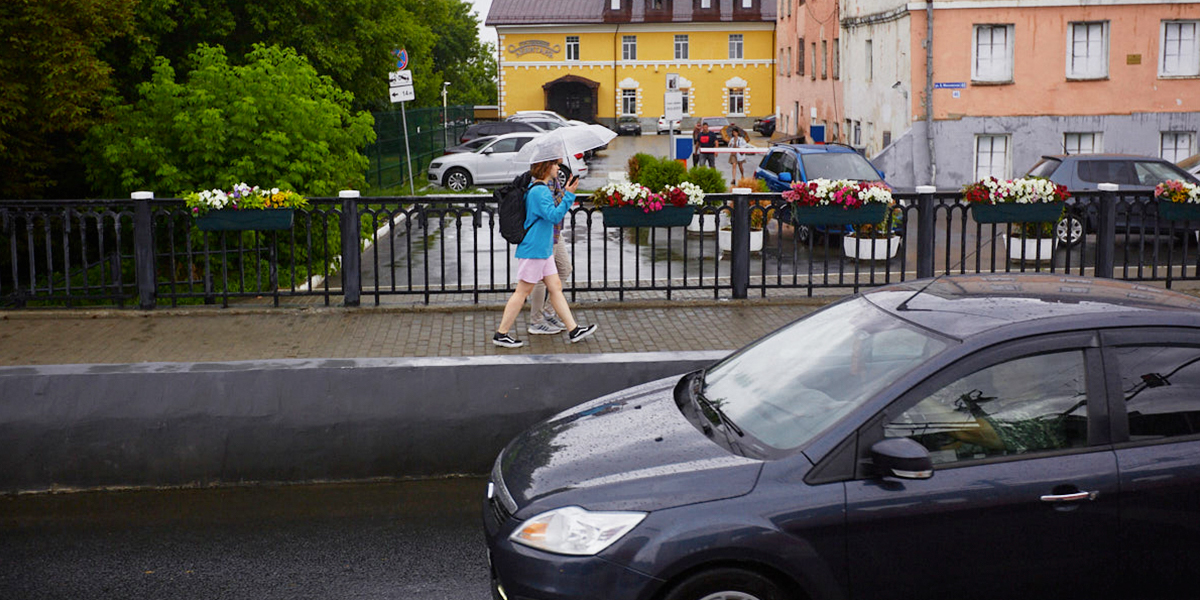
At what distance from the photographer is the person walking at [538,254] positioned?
10031 millimetres

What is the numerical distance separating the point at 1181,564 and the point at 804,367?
5.51 feet

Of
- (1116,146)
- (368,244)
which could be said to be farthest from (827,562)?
(1116,146)

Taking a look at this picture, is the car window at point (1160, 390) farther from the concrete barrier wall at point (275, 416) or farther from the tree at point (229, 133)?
the tree at point (229, 133)

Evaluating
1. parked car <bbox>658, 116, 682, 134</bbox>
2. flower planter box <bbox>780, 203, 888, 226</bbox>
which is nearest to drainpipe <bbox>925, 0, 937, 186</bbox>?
parked car <bbox>658, 116, 682, 134</bbox>

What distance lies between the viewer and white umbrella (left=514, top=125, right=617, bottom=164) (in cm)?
1008

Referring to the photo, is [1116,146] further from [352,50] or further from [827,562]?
[827,562]

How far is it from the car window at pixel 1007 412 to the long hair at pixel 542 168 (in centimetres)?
572

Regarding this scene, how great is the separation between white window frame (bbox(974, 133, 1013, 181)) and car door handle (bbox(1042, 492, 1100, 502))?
30.2m

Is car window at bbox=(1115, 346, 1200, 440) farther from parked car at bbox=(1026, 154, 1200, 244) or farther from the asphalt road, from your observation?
parked car at bbox=(1026, 154, 1200, 244)

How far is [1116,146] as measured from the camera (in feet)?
108

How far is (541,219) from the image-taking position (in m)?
10.2

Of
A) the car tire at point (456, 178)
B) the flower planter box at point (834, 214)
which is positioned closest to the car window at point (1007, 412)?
the flower planter box at point (834, 214)

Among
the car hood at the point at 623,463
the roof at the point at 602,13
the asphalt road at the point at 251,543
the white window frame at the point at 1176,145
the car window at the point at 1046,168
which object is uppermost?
the roof at the point at 602,13

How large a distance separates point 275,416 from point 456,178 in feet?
97.7
